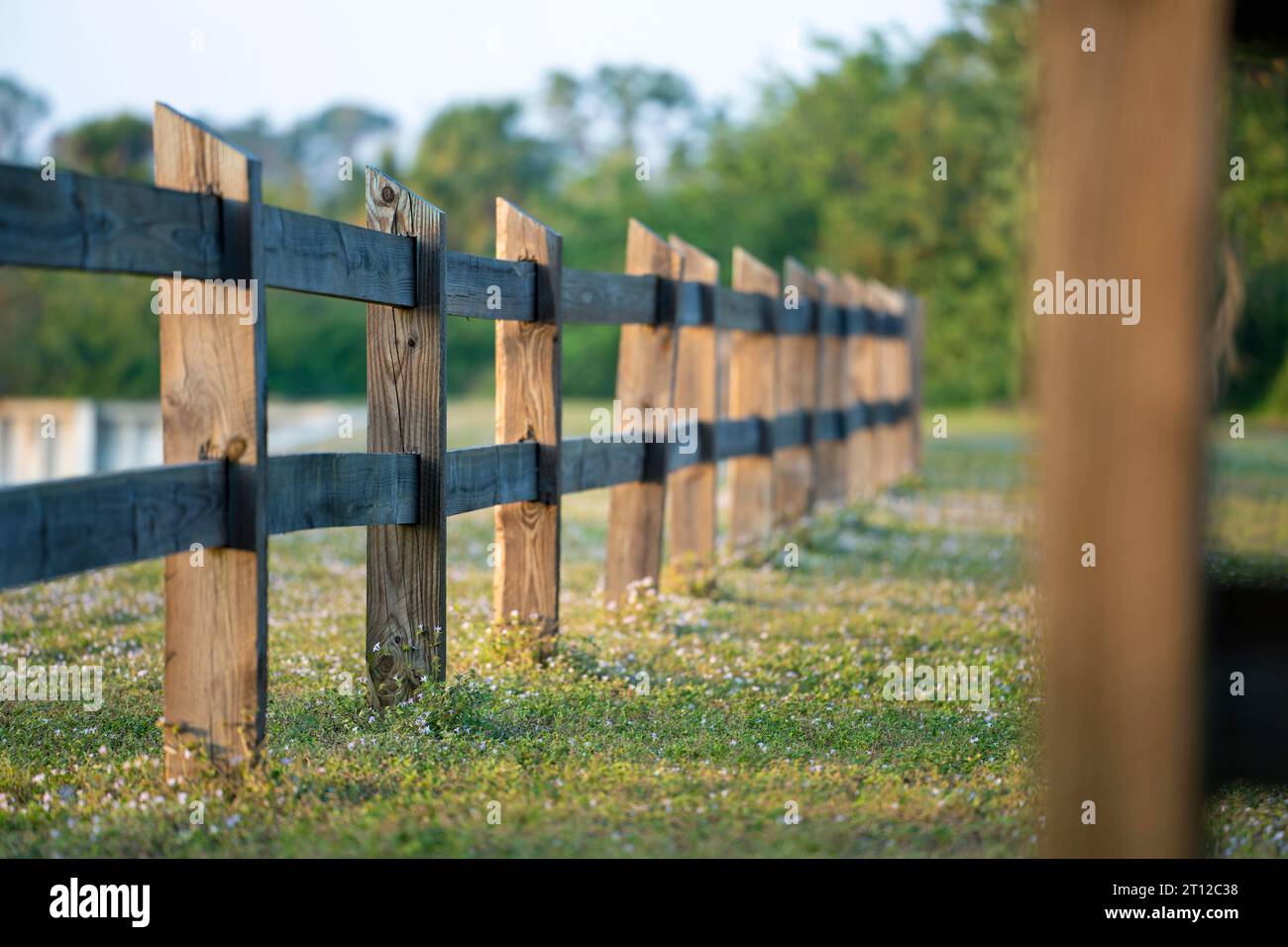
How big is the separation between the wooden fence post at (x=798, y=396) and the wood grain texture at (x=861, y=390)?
1.48 metres

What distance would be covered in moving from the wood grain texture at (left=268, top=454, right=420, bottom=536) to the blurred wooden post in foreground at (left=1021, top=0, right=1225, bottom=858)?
2482 millimetres

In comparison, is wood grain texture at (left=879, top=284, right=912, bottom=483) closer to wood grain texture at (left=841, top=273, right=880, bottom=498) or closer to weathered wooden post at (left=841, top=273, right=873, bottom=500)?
wood grain texture at (left=841, top=273, right=880, bottom=498)

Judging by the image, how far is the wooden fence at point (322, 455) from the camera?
3510 mm

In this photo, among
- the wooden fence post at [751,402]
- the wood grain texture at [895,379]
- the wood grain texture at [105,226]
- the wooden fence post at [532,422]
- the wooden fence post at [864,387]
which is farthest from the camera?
the wood grain texture at [895,379]

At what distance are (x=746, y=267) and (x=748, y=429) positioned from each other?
1.22 meters

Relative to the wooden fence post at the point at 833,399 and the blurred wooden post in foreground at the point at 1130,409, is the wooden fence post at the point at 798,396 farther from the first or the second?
the blurred wooden post in foreground at the point at 1130,409

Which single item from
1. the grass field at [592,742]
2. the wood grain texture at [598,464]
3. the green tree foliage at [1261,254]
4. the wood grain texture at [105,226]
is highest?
the green tree foliage at [1261,254]

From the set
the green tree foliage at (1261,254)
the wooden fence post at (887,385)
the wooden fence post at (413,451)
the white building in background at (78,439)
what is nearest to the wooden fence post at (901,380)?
the wooden fence post at (887,385)

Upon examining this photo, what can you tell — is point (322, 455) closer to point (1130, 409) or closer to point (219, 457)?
point (219, 457)

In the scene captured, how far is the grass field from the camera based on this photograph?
3.72m

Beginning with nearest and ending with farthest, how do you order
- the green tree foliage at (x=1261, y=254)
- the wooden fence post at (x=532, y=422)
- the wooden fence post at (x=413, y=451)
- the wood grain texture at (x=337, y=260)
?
the wood grain texture at (x=337, y=260), the wooden fence post at (x=413, y=451), the wooden fence post at (x=532, y=422), the green tree foliage at (x=1261, y=254)

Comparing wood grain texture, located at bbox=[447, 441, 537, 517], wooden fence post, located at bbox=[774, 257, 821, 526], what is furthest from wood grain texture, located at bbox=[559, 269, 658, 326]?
wooden fence post, located at bbox=[774, 257, 821, 526]

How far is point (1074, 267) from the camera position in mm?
2477
